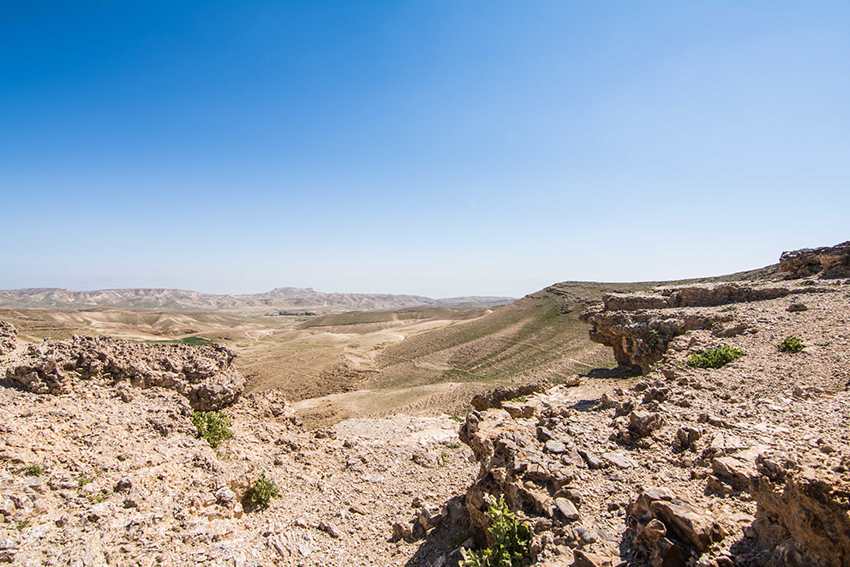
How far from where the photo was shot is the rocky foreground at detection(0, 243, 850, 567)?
16.0ft

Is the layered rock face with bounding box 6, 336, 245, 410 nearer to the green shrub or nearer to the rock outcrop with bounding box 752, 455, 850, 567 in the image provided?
the green shrub

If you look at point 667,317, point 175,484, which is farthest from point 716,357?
point 175,484

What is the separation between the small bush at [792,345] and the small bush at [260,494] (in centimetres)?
1375

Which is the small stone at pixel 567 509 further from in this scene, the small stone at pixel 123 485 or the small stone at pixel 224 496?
the small stone at pixel 123 485

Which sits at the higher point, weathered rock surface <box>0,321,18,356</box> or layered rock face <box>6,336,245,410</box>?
weathered rock surface <box>0,321,18,356</box>

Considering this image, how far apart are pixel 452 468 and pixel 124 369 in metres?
9.91

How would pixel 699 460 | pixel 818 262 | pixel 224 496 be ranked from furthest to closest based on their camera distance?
pixel 818 262 < pixel 224 496 < pixel 699 460

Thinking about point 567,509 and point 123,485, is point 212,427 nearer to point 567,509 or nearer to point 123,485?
point 123,485

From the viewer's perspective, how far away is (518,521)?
5945 millimetres

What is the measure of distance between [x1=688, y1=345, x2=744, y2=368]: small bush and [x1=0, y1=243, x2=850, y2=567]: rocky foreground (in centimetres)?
11

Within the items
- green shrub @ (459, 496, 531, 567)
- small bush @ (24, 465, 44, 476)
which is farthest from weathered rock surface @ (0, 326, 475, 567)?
green shrub @ (459, 496, 531, 567)

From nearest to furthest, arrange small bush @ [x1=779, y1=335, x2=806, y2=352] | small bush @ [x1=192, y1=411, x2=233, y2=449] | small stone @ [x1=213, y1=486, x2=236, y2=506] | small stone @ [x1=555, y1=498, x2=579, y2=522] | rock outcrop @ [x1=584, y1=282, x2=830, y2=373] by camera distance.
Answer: small stone @ [x1=555, y1=498, x2=579, y2=522] < small stone @ [x1=213, y1=486, x2=236, y2=506] < small bush @ [x1=779, y1=335, x2=806, y2=352] < small bush @ [x1=192, y1=411, x2=233, y2=449] < rock outcrop @ [x1=584, y1=282, x2=830, y2=373]

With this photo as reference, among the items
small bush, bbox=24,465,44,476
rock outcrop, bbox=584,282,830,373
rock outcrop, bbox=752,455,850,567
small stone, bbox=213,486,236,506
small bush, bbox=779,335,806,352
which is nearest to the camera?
rock outcrop, bbox=752,455,850,567

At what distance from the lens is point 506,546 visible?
5754 millimetres
